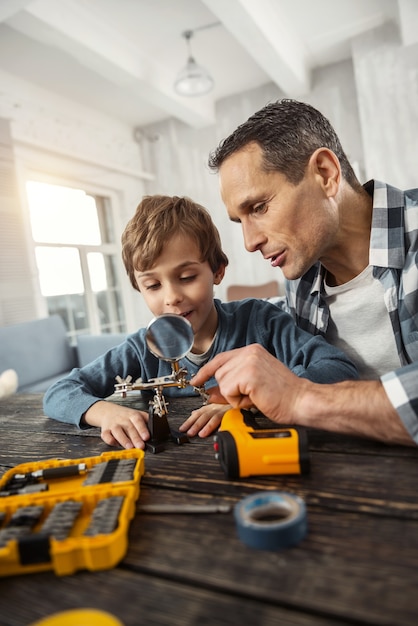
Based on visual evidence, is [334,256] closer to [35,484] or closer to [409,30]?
[35,484]

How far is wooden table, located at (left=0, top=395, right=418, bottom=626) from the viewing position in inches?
17.8

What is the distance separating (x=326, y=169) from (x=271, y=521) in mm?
1275

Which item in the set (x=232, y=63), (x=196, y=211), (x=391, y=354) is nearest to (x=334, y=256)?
(x=391, y=354)

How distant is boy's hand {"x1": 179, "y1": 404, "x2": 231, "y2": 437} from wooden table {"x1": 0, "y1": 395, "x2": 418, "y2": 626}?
9.1 inches

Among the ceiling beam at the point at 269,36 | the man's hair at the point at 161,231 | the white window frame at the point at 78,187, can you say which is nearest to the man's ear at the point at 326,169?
the man's hair at the point at 161,231

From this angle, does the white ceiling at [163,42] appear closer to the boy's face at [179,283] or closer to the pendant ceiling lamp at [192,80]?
the pendant ceiling lamp at [192,80]

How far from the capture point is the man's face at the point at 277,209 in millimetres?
1469

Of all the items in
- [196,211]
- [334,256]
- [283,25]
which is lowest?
[334,256]

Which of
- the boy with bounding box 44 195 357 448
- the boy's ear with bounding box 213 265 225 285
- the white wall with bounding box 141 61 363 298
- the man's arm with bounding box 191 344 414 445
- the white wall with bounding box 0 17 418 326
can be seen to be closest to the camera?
the man's arm with bounding box 191 344 414 445

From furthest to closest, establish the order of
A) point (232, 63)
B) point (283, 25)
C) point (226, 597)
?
point (232, 63), point (283, 25), point (226, 597)

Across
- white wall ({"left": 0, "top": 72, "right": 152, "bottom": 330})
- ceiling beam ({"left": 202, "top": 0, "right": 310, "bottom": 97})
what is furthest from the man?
white wall ({"left": 0, "top": 72, "right": 152, "bottom": 330})

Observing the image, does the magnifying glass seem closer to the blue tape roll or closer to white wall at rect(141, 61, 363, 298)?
the blue tape roll

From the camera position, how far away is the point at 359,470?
75cm

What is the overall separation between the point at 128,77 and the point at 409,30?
9.84 feet
